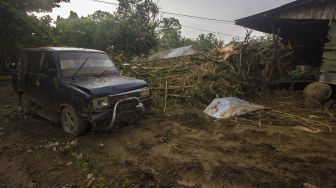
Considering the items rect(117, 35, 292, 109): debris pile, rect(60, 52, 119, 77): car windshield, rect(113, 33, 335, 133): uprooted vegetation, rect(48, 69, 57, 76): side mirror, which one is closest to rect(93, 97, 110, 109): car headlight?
rect(60, 52, 119, 77): car windshield

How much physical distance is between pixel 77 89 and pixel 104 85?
53cm

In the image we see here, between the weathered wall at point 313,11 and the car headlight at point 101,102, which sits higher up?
the weathered wall at point 313,11

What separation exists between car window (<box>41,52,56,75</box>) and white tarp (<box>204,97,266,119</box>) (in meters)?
4.15

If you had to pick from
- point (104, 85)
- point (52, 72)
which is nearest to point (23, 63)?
point (52, 72)

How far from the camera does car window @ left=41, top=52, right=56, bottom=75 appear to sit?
222 inches

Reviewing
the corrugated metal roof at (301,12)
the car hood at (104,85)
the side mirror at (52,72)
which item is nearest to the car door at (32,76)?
the side mirror at (52,72)

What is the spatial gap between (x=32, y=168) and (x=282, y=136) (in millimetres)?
4806

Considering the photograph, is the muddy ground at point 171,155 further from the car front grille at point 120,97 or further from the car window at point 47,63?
the car window at point 47,63

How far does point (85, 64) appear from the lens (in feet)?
19.2

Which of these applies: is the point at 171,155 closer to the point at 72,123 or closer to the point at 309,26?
the point at 72,123

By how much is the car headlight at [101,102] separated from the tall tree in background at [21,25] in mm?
7826

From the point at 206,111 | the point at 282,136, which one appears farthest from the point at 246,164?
the point at 206,111

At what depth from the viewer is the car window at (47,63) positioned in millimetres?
5634

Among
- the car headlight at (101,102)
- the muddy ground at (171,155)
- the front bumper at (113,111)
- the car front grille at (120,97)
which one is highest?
the car front grille at (120,97)
